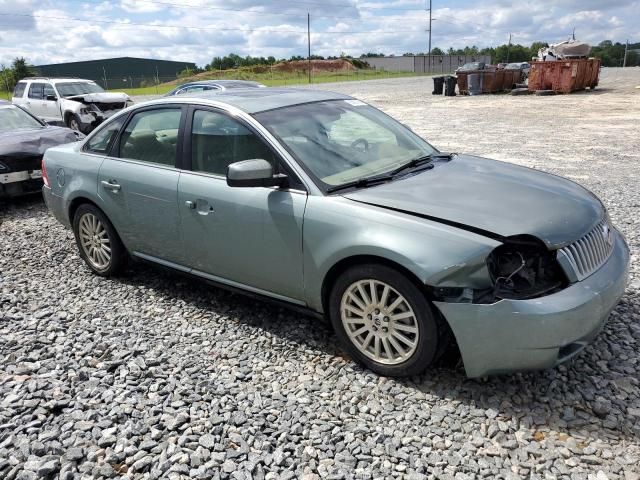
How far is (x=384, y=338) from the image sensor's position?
3.27 m

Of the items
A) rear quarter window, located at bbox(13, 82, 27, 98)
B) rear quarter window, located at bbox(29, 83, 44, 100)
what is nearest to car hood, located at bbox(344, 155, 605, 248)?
rear quarter window, located at bbox(29, 83, 44, 100)

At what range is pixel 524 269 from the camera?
2977mm

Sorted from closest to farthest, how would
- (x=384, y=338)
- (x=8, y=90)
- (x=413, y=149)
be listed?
(x=384, y=338)
(x=413, y=149)
(x=8, y=90)

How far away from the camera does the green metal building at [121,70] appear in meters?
55.7

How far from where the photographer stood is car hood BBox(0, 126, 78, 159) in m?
7.94

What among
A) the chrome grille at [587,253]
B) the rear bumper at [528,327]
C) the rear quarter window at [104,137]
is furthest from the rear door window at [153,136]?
the chrome grille at [587,253]

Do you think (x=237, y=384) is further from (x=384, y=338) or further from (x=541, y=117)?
(x=541, y=117)

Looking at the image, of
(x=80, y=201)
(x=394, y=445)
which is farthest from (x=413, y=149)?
(x=80, y=201)

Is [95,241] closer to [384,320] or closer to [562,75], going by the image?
[384,320]

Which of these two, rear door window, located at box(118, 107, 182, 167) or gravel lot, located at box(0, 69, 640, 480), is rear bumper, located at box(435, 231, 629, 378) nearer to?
gravel lot, located at box(0, 69, 640, 480)

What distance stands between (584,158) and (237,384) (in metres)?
9.31

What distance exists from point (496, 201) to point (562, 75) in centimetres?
2664

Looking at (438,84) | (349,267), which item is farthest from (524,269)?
(438,84)

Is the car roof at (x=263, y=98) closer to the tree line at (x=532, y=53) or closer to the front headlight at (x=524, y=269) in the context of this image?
the front headlight at (x=524, y=269)
